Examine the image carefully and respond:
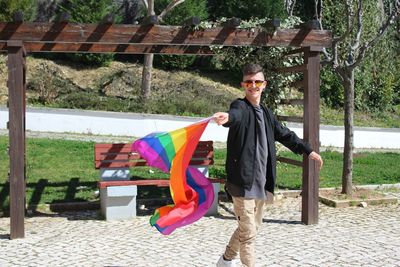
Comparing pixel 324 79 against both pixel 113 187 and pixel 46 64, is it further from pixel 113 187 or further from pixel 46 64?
pixel 113 187

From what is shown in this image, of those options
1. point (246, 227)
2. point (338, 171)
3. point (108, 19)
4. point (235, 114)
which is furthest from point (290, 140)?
point (338, 171)

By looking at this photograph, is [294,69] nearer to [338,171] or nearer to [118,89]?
[338,171]

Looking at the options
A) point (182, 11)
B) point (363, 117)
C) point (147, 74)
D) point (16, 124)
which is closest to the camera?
point (16, 124)

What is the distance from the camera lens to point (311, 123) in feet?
27.4

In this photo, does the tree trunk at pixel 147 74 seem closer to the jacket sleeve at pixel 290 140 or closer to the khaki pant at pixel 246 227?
the jacket sleeve at pixel 290 140

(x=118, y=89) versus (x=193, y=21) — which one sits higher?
(x=193, y=21)

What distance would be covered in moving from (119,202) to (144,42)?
7.82 feet

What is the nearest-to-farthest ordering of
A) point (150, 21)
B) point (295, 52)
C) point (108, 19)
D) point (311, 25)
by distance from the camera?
point (108, 19) < point (150, 21) < point (311, 25) < point (295, 52)

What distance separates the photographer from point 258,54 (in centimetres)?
1020

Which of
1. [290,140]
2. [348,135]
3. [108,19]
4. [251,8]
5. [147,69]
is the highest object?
[251,8]

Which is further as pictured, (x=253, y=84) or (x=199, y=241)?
(x=199, y=241)

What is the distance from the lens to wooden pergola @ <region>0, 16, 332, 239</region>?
746 centimetres

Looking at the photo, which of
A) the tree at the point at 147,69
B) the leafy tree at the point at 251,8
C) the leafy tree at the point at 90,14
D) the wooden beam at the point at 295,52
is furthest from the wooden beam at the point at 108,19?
the leafy tree at the point at 251,8

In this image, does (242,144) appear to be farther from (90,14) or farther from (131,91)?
Result: (90,14)
